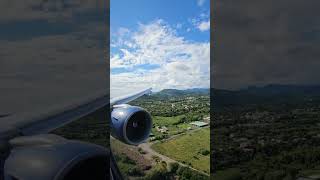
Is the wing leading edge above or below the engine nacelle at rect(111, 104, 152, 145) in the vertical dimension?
above

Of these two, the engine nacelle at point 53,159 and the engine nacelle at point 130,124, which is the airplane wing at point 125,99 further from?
the engine nacelle at point 53,159

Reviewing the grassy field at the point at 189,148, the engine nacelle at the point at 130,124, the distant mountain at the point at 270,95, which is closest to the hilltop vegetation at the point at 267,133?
the distant mountain at the point at 270,95

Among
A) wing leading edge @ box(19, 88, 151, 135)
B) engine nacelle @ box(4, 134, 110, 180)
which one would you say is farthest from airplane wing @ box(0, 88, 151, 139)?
engine nacelle @ box(4, 134, 110, 180)

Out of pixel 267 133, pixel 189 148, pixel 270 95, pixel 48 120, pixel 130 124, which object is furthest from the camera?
pixel 267 133

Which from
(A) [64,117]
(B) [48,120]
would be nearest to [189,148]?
(A) [64,117]

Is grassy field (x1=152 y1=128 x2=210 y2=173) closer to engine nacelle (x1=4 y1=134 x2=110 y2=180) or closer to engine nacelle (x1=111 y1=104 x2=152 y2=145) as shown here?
engine nacelle (x1=111 y1=104 x2=152 y2=145)

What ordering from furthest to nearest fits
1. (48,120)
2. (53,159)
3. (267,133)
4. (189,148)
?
(267,133)
(189,148)
(48,120)
(53,159)

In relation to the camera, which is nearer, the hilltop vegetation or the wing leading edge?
the wing leading edge

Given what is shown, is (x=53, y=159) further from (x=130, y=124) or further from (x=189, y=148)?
(x=189, y=148)
